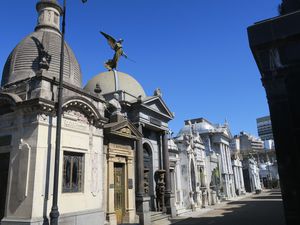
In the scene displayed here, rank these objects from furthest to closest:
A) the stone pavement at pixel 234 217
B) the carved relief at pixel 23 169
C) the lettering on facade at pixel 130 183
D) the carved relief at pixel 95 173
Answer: the stone pavement at pixel 234 217
the lettering on facade at pixel 130 183
the carved relief at pixel 95 173
the carved relief at pixel 23 169

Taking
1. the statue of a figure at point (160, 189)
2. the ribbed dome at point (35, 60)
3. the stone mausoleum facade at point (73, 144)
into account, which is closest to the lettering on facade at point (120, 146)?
the stone mausoleum facade at point (73, 144)

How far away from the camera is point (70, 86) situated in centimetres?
1222

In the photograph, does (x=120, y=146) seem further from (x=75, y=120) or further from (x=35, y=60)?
(x=35, y=60)

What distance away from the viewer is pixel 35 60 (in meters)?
15.2

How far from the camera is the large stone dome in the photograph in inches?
587

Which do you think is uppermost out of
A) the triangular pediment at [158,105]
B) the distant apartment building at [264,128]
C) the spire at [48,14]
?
the distant apartment building at [264,128]

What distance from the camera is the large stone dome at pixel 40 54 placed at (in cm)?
1491

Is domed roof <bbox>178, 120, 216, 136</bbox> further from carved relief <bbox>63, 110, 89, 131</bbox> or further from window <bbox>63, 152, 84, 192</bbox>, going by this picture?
window <bbox>63, 152, 84, 192</bbox>

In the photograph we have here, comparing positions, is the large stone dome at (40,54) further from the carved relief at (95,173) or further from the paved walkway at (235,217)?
the paved walkway at (235,217)

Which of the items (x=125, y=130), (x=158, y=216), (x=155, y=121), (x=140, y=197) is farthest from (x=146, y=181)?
(x=125, y=130)

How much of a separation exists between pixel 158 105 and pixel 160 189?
221 inches

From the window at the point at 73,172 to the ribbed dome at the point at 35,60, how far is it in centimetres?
472

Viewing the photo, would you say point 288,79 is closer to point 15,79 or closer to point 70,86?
point 70,86

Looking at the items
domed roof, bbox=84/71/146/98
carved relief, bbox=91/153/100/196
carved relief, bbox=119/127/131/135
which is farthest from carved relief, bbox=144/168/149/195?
carved relief, bbox=91/153/100/196
